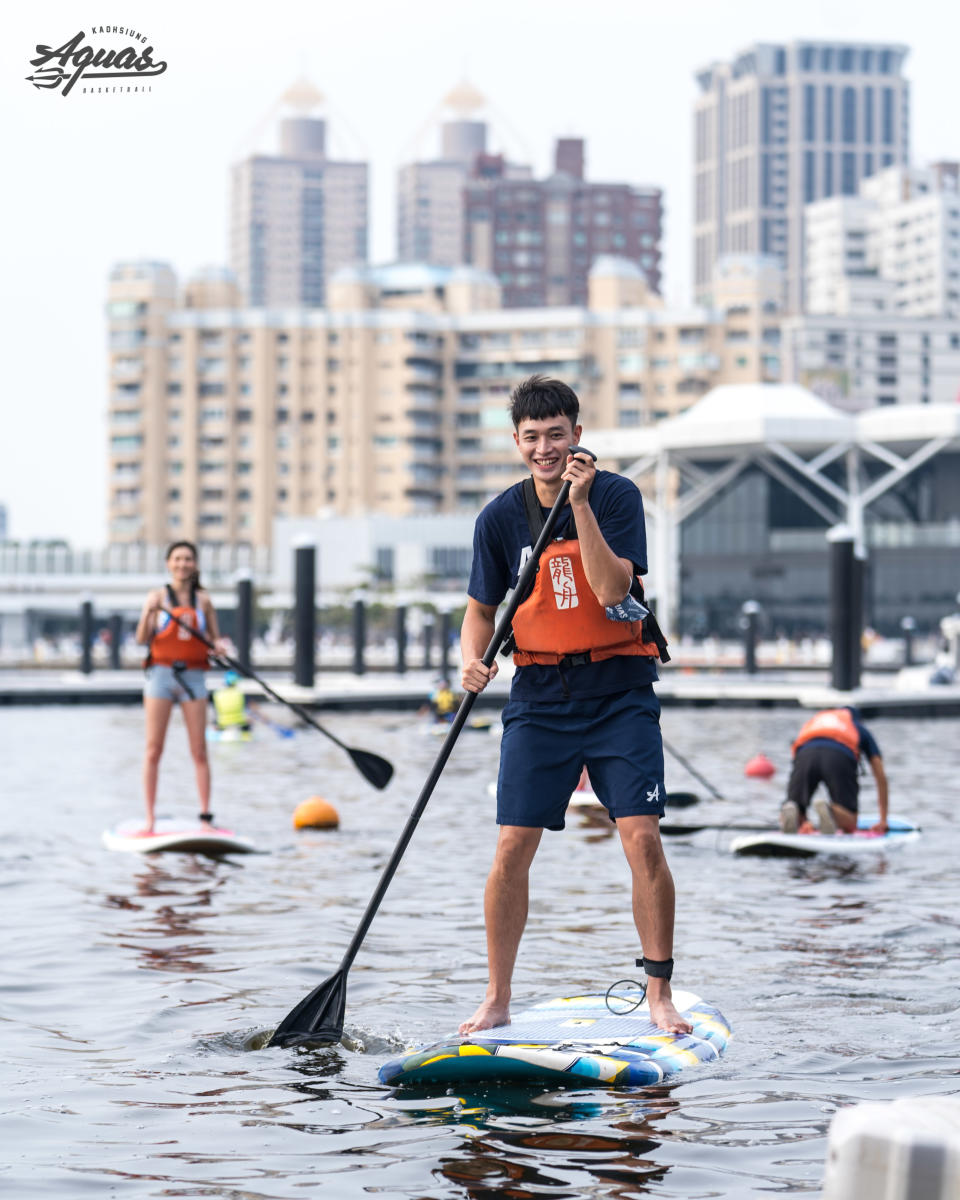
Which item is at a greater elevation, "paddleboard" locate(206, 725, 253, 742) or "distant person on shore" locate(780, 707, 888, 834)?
"distant person on shore" locate(780, 707, 888, 834)

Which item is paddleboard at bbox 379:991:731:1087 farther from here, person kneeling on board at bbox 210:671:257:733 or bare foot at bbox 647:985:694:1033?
person kneeling on board at bbox 210:671:257:733

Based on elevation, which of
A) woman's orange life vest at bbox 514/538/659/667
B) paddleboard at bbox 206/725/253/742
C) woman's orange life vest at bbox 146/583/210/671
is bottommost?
paddleboard at bbox 206/725/253/742

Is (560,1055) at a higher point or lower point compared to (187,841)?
higher

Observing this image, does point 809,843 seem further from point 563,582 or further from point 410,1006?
point 563,582

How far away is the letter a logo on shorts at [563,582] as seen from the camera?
5438mm

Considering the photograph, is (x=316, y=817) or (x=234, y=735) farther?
(x=234, y=735)

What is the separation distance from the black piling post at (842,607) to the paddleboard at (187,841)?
18.7 meters

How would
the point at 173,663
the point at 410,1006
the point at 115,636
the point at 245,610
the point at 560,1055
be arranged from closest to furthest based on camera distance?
1. the point at 560,1055
2. the point at 410,1006
3. the point at 173,663
4. the point at 245,610
5. the point at 115,636

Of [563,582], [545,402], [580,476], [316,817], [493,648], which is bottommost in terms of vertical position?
[316,817]

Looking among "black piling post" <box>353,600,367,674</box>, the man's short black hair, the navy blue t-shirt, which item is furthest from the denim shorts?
"black piling post" <box>353,600,367,674</box>

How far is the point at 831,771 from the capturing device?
10.9 m

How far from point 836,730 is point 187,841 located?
3.97m

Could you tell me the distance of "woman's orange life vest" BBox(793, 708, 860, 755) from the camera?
35.5 ft

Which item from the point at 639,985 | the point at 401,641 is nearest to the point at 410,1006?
the point at 639,985
